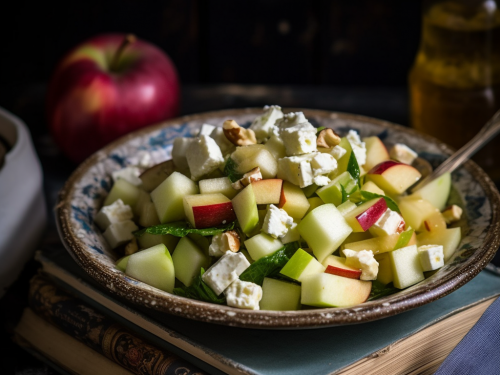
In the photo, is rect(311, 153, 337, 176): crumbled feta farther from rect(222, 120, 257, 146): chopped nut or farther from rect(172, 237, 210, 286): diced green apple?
rect(172, 237, 210, 286): diced green apple

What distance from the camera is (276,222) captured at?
115cm

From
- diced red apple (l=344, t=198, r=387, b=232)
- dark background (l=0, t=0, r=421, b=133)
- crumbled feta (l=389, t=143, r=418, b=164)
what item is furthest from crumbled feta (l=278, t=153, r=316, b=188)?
dark background (l=0, t=0, r=421, b=133)

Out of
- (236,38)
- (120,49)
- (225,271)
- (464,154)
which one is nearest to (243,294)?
(225,271)

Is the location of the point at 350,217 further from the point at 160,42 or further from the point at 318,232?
the point at 160,42

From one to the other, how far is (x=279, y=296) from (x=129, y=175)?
586 millimetres

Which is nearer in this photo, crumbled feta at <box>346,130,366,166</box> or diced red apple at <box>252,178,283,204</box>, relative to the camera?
diced red apple at <box>252,178,283,204</box>

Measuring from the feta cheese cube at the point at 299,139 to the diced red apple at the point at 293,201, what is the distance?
0.07m

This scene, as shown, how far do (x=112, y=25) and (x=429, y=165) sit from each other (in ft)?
5.51

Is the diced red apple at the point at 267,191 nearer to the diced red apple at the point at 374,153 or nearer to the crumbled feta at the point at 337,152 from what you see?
the crumbled feta at the point at 337,152

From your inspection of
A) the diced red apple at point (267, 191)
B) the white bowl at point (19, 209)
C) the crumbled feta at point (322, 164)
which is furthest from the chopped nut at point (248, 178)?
the white bowl at point (19, 209)

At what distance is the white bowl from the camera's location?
4.76ft

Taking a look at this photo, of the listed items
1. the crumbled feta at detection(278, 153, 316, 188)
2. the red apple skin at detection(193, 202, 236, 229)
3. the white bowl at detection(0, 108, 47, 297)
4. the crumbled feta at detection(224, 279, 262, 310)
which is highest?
the crumbled feta at detection(278, 153, 316, 188)

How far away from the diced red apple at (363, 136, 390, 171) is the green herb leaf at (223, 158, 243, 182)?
34cm

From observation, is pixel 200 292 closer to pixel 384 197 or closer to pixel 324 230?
pixel 324 230
